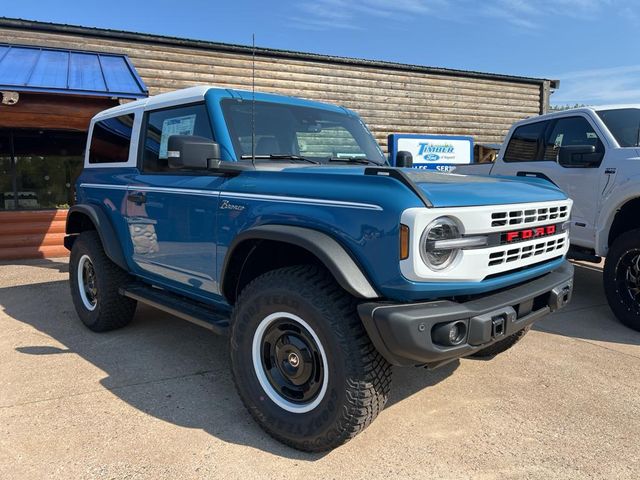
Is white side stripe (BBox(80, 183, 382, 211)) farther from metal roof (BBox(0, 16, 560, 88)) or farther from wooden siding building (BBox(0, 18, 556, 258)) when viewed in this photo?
wooden siding building (BBox(0, 18, 556, 258))

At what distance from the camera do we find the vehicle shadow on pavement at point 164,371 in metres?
3.00

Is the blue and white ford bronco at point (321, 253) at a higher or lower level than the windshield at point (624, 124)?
lower

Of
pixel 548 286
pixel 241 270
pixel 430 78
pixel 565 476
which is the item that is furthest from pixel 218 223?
pixel 430 78

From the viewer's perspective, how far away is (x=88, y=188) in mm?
4816

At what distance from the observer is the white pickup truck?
15.6 ft

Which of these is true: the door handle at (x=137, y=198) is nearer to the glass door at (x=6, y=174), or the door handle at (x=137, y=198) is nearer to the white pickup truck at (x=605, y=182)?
the white pickup truck at (x=605, y=182)

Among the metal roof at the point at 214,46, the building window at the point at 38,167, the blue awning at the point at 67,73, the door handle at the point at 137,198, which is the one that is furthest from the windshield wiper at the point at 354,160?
the building window at the point at 38,167

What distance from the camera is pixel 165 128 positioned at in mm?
3908

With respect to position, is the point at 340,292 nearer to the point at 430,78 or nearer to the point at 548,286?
the point at 548,286

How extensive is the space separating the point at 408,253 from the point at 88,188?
368 centimetres

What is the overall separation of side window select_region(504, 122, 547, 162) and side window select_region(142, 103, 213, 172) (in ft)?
14.5

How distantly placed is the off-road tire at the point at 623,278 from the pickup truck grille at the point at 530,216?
6.09 feet

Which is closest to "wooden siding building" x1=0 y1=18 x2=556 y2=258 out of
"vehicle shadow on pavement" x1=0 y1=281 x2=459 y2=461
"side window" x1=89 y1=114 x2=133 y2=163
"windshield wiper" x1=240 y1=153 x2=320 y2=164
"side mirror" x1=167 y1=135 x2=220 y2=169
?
"side window" x1=89 y1=114 x2=133 y2=163

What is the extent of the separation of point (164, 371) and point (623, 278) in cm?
421
